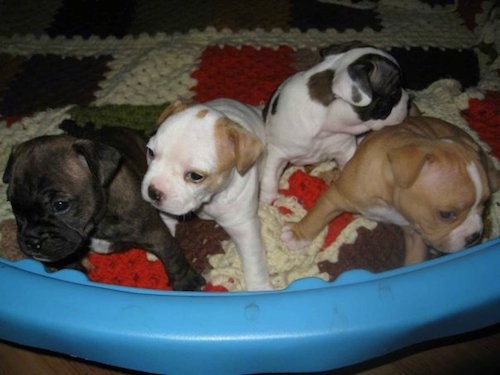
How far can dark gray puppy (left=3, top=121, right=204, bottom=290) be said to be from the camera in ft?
5.69

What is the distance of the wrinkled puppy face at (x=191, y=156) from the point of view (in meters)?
1.75

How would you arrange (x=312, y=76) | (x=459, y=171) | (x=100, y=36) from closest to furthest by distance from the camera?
1. (x=459, y=171)
2. (x=312, y=76)
3. (x=100, y=36)

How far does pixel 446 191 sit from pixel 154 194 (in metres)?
1.05

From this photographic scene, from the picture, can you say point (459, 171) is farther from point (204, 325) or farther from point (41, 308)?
point (41, 308)

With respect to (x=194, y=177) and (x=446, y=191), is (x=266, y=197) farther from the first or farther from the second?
(x=446, y=191)

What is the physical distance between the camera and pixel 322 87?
2.19 m

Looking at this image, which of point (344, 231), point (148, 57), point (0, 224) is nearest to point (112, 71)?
point (148, 57)

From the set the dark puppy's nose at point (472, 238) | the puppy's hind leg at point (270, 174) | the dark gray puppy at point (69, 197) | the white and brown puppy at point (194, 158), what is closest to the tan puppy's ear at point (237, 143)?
the white and brown puppy at point (194, 158)

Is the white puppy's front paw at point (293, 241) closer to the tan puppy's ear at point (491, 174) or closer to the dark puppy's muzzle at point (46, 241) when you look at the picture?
the tan puppy's ear at point (491, 174)

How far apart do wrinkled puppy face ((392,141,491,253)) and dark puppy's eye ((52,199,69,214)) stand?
1.20 m

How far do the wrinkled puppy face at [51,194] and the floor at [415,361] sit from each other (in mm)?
741

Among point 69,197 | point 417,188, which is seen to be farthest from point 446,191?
→ point 69,197

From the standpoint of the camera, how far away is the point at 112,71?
10.5 feet

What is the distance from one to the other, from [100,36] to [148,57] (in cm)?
53
